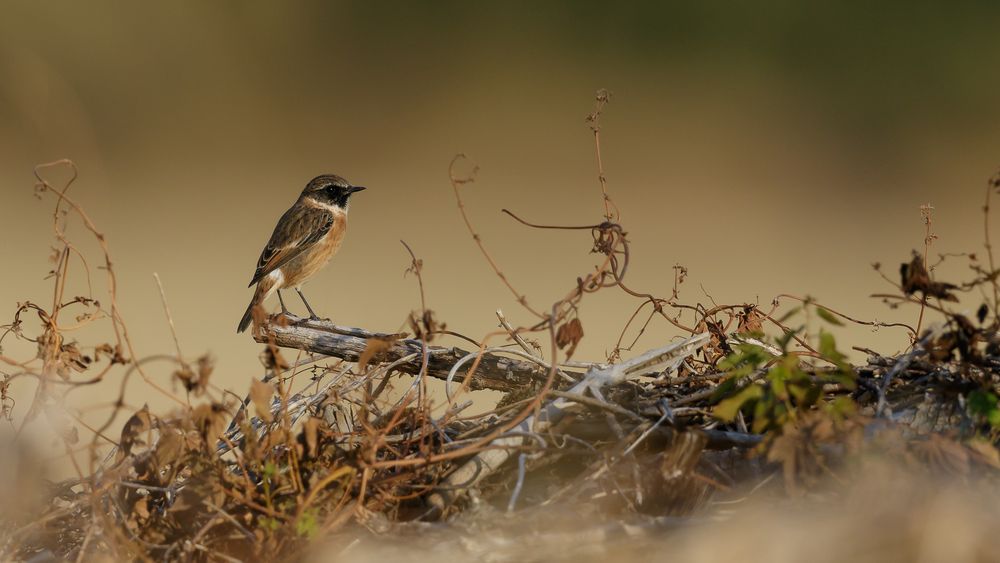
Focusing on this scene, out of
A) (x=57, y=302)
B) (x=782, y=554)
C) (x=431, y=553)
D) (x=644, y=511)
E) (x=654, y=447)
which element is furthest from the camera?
(x=57, y=302)

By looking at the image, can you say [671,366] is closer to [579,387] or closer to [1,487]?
[579,387]

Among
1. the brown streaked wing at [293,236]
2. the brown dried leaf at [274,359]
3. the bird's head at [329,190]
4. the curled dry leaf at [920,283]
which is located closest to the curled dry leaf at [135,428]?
the brown dried leaf at [274,359]

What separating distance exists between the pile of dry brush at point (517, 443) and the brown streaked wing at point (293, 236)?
340 cm

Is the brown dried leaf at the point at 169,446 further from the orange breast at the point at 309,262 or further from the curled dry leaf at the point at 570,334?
the orange breast at the point at 309,262

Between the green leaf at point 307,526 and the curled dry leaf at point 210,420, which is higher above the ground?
the curled dry leaf at point 210,420

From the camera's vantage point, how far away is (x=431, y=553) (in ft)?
6.61

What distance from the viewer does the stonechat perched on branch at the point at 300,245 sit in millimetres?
6207

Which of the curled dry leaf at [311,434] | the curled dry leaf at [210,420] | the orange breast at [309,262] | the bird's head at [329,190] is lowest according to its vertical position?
the curled dry leaf at [311,434]

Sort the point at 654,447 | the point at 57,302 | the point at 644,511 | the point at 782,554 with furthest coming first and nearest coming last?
the point at 57,302
the point at 654,447
the point at 644,511
the point at 782,554

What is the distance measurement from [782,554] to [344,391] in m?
1.43

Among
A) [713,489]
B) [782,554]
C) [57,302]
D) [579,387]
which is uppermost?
[57,302]

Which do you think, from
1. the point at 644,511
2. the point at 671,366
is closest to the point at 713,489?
the point at 644,511

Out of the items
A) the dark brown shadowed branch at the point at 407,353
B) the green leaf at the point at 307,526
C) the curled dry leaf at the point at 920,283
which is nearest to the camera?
the green leaf at the point at 307,526

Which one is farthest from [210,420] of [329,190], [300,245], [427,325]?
[329,190]
